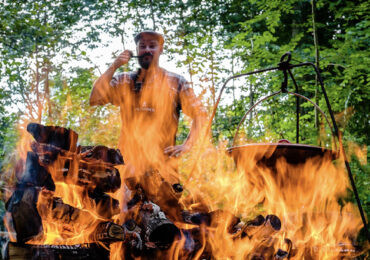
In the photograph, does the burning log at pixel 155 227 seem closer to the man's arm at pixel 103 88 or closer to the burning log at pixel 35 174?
the burning log at pixel 35 174

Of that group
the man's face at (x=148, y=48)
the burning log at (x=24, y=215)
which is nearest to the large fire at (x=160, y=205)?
the burning log at (x=24, y=215)

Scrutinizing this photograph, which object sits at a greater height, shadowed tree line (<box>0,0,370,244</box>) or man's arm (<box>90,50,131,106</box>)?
shadowed tree line (<box>0,0,370,244</box>)

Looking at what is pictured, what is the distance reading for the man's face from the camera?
3.30m

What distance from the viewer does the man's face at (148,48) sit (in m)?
3.30

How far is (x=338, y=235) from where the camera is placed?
128 inches

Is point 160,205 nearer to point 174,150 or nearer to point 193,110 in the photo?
point 174,150

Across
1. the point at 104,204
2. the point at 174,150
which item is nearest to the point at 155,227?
the point at 104,204

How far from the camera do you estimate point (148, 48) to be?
332 centimetres

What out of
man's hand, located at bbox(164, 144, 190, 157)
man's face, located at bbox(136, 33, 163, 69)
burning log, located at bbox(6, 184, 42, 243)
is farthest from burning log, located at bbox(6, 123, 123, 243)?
man's face, located at bbox(136, 33, 163, 69)

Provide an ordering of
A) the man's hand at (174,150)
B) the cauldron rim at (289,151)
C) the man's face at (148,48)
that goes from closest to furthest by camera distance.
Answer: the cauldron rim at (289,151), the man's hand at (174,150), the man's face at (148,48)

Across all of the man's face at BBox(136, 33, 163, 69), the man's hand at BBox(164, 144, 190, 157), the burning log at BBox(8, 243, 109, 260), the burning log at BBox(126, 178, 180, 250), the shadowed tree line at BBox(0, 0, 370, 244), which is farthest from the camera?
the shadowed tree line at BBox(0, 0, 370, 244)

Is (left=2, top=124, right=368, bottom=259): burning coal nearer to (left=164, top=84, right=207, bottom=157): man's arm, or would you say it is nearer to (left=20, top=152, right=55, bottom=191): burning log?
(left=20, top=152, right=55, bottom=191): burning log

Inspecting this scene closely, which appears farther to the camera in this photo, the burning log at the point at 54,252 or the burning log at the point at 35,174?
the burning log at the point at 35,174

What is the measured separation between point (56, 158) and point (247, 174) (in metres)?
1.49
